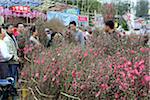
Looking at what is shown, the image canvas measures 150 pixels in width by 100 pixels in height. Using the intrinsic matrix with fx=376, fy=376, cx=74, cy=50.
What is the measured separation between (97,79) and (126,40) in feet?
13.2

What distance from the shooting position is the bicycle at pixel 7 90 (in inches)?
243

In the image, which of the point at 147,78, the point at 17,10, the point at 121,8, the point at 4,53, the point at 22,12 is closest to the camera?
the point at 147,78

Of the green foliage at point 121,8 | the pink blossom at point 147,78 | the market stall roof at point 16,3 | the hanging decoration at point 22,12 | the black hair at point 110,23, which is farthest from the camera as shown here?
the green foliage at point 121,8

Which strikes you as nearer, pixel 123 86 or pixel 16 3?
pixel 123 86

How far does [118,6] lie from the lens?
122 ft

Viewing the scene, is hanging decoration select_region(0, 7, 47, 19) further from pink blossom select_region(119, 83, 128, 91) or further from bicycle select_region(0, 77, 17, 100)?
pink blossom select_region(119, 83, 128, 91)

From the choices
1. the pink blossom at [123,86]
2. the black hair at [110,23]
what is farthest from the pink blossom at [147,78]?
the black hair at [110,23]

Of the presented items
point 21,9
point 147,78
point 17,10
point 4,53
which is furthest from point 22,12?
point 147,78

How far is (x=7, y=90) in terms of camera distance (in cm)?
632

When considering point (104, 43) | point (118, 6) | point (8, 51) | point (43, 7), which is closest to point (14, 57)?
point (8, 51)

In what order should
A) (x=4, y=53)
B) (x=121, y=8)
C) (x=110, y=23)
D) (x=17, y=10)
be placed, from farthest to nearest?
(x=121, y=8)
(x=17, y=10)
(x=110, y=23)
(x=4, y=53)

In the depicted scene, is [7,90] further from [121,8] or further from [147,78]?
[121,8]

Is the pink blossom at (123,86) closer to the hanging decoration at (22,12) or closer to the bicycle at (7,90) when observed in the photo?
the bicycle at (7,90)

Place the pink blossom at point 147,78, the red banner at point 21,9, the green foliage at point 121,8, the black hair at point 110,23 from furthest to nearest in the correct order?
the green foliage at point 121,8
the red banner at point 21,9
the black hair at point 110,23
the pink blossom at point 147,78
